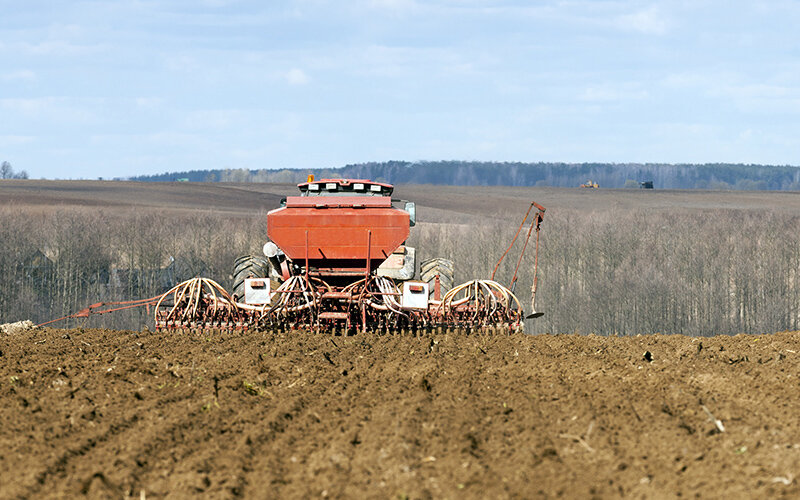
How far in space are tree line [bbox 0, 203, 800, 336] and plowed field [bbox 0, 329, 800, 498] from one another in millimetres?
34860

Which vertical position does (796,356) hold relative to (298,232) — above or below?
below

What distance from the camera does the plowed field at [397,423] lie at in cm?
469

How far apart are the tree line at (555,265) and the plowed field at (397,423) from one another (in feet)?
114

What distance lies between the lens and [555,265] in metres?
50.1

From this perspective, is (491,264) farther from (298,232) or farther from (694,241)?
(298,232)

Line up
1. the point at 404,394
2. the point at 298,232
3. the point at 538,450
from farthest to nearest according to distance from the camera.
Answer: the point at 298,232 < the point at 404,394 < the point at 538,450

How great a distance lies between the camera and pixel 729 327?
44.4 meters

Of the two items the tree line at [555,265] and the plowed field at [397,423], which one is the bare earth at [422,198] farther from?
the plowed field at [397,423]

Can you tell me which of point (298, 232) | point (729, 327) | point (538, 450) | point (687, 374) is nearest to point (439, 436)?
point (538, 450)

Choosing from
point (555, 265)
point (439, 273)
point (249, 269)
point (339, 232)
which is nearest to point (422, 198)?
point (555, 265)

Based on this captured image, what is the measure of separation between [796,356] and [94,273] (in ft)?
144

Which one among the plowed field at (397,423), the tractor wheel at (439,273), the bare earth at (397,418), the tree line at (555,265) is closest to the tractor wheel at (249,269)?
the tractor wheel at (439,273)

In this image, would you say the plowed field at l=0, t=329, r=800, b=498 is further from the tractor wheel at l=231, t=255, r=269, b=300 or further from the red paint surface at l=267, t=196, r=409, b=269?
the tractor wheel at l=231, t=255, r=269, b=300

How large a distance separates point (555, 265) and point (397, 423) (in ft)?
148
